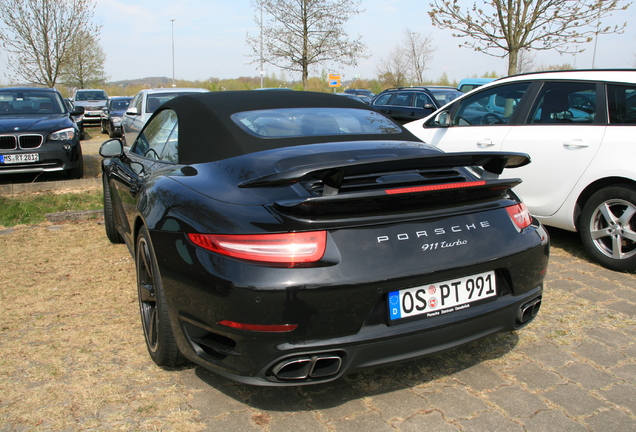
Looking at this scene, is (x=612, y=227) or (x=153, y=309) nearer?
(x=153, y=309)

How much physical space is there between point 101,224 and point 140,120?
14.6ft

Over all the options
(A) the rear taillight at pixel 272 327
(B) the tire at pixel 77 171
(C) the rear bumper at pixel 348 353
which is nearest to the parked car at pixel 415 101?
(B) the tire at pixel 77 171

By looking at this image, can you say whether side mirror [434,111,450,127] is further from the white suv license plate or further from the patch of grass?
the patch of grass

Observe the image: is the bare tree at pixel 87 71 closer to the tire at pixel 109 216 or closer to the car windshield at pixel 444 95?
the car windshield at pixel 444 95

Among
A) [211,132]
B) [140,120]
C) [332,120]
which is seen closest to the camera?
[211,132]

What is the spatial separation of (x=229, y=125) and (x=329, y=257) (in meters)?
1.23

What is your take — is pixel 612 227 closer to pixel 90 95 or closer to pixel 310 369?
pixel 310 369

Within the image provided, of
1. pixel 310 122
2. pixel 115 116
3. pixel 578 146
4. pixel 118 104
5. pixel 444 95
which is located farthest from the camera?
pixel 118 104

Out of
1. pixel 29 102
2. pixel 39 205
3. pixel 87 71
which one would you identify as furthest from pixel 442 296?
pixel 87 71

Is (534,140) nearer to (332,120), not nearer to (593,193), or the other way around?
(593,193)

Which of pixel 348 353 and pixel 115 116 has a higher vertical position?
pixel 115 116

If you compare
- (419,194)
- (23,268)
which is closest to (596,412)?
(419,194)

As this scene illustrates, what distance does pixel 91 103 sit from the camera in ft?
78.0

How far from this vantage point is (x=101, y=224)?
6.21 m
